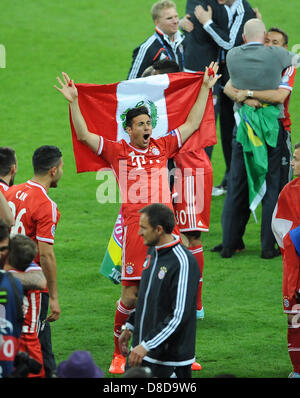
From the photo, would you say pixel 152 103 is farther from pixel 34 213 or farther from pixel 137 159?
pixel 34 213

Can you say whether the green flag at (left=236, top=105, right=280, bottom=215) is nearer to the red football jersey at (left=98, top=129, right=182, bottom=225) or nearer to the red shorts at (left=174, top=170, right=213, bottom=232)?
the red shorts at (left=174, top=170, right=213, bottom=232)

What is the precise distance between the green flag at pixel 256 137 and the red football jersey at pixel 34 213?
12.0 feet

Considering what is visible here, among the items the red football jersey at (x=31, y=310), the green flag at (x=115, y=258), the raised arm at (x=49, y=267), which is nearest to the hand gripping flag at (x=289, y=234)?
the green flag at (x=115, y=258)

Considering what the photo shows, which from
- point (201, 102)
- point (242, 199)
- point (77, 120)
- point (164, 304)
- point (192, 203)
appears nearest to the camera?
A: point (164, 304)

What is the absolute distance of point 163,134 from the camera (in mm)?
7414

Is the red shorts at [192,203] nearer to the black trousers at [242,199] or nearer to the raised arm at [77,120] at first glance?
the raised arm at [77,120]

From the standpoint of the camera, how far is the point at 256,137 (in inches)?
369

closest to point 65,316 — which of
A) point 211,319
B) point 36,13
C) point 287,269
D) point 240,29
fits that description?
point 211,319

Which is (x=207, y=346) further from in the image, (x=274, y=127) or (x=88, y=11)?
(x=88, y=11)

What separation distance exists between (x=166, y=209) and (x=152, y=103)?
2.12 m

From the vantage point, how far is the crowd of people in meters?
5.30

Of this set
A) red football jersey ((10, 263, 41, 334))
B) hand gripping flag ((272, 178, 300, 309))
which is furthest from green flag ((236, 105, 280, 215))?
red football jersey ((10, 263, 41, 334))

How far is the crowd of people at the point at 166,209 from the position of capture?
17.4 ft

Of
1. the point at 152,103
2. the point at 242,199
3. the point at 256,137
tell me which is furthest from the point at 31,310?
the point at 242,199
